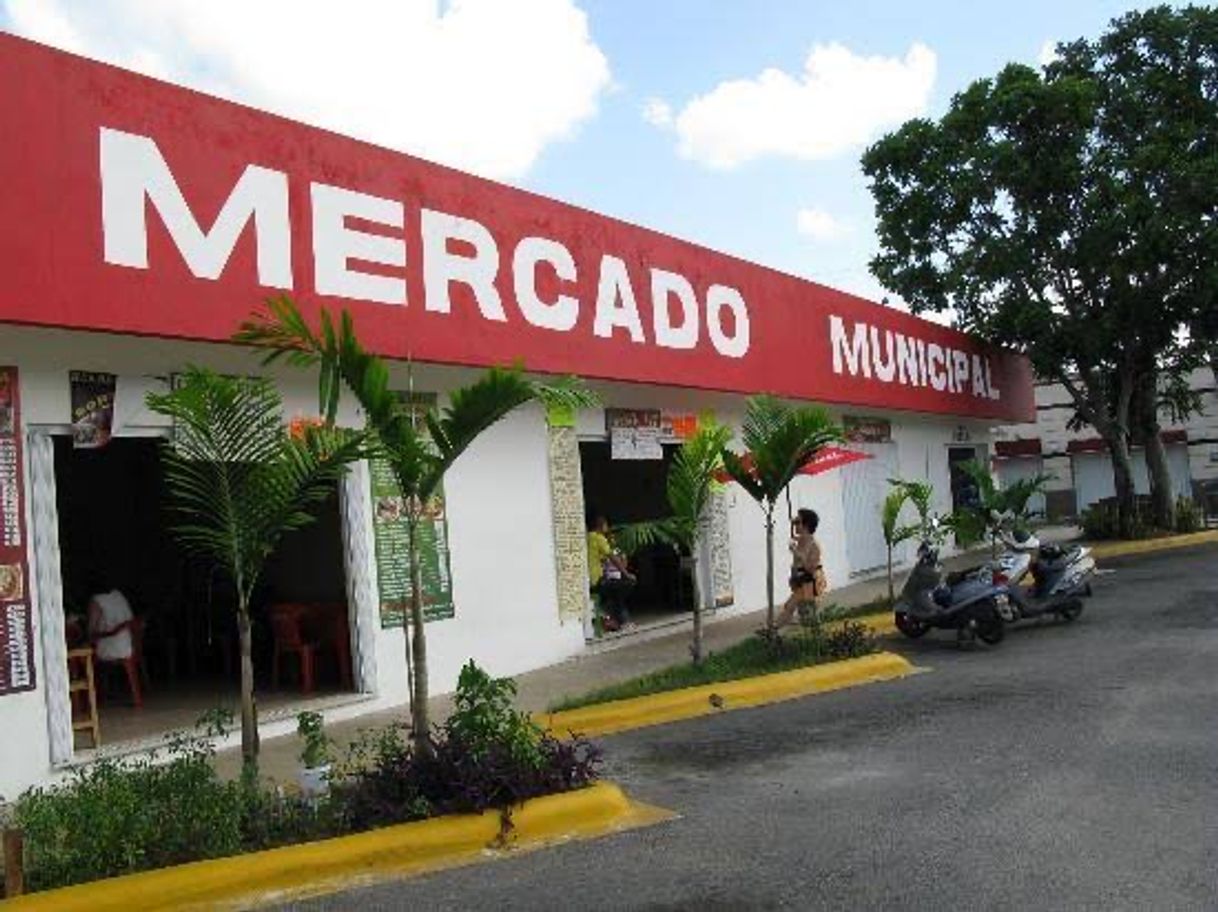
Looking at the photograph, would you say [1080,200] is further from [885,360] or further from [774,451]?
[774,451]

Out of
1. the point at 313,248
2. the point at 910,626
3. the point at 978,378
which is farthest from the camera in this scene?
the point at 978,378

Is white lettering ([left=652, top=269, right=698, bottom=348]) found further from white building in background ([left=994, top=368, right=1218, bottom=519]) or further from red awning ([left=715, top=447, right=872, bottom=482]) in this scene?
white building in background ([left=994, top=368, right=1218, bottom=519])

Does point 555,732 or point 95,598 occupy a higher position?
point 95,598

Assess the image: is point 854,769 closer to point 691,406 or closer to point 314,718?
point 314,718

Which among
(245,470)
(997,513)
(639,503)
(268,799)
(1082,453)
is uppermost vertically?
(1082,453)

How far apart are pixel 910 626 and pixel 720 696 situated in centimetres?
384

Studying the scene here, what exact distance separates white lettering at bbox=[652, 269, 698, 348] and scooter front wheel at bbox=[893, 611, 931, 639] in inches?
155

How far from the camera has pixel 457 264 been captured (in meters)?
10.5

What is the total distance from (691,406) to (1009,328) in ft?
35.0

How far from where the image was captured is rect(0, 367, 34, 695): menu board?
7.54m

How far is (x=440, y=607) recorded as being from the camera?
35.8ft

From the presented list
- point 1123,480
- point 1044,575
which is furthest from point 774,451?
point 1123,480

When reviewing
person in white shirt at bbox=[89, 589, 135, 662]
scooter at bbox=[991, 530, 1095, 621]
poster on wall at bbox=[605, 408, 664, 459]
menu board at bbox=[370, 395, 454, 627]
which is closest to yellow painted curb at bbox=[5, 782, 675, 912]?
menu board at bbox=[370, 395, 454, 627]

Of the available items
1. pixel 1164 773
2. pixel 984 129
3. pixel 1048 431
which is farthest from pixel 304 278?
pixel 1048 431
